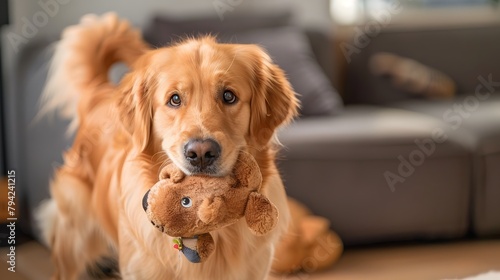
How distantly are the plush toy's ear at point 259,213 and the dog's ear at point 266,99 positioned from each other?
121mm

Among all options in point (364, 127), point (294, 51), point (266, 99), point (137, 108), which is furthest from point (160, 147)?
point (364, 127)

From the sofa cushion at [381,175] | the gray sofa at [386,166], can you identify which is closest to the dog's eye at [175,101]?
the gray sofa at [386,166]

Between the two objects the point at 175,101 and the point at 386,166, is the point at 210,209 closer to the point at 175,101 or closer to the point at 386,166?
the point at 175,101

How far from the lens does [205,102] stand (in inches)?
37.3

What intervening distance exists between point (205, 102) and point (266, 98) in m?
0.12

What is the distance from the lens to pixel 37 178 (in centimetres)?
165

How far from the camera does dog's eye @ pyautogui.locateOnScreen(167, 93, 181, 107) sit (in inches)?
37.7

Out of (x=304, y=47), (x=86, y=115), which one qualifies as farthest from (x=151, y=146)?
(x=304, y=47)

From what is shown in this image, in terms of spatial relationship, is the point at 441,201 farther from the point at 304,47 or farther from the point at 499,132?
the point at 304,47

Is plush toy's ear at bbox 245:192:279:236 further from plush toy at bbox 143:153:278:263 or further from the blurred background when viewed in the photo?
the blurred background

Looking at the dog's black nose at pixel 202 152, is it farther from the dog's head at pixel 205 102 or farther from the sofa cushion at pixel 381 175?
the sofa cushion at pixel 381 175

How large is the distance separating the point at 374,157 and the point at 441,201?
0.32 m

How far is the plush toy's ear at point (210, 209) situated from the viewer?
89cm

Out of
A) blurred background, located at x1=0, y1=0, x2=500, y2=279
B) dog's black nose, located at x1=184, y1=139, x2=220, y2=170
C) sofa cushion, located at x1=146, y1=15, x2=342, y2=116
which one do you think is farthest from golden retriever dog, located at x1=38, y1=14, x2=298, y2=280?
sofa cushion, located at x1=146, y1=15, x2=342, y2=116
